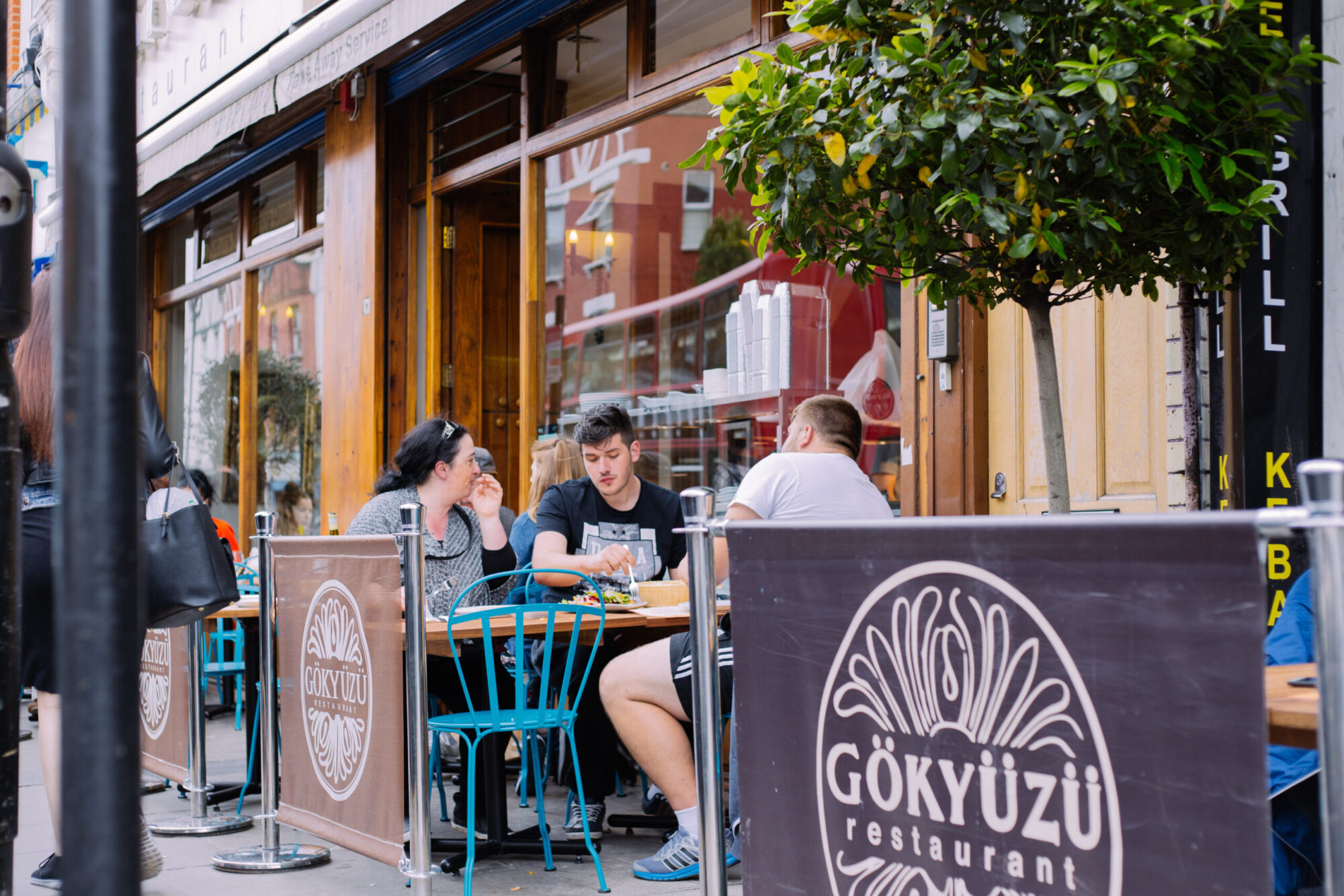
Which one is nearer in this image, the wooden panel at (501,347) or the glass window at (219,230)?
the wooden panel at (501,347)

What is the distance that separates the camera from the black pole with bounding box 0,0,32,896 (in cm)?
172

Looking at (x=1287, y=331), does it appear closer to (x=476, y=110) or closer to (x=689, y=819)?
(x=689, y=819)

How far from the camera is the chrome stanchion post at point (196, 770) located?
451 centimetres

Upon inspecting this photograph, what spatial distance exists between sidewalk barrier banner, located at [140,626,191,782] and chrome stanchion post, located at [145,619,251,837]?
2 cm

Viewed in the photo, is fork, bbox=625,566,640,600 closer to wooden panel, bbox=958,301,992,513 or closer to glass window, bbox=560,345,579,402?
wooden panel, bbox=958,301,992,513

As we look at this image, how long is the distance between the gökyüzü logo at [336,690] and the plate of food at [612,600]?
96cm

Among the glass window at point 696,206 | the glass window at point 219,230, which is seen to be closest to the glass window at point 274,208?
the glass window at point 219,230

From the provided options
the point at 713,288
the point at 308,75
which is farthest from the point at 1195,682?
the point at 308,75

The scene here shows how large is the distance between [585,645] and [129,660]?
345 centimetres

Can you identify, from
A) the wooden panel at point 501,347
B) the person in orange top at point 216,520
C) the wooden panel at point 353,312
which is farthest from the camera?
the wooden panel at point 501,347

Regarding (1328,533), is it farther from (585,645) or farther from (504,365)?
(504,365)

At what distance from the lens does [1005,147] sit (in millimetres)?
2646

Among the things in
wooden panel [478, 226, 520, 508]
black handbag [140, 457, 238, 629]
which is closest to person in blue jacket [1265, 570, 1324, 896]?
black handbag [140, 457, 238, 629]

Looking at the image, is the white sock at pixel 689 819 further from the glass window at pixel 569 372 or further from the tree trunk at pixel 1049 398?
the glass window at pixel 569 372
